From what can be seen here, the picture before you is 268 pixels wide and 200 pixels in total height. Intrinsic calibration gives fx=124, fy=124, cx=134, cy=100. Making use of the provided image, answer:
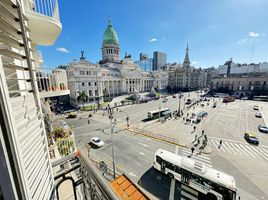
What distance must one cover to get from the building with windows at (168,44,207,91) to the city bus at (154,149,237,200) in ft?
270

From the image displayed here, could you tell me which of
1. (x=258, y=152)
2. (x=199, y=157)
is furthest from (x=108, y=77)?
(x=258, y=152)

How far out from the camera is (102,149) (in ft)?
57.0

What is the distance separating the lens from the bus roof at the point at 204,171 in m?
8.96

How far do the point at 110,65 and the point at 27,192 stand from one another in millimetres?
62184

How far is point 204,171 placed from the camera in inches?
388

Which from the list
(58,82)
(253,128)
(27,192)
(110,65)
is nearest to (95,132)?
(58,82)

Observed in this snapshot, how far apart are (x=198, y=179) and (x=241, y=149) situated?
467 inches

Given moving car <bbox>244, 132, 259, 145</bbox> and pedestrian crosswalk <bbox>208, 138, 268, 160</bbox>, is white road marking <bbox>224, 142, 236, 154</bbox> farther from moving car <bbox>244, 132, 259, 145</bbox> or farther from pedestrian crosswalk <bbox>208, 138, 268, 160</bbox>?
moving car <bbox>244, 132, 259, 145</bbox>

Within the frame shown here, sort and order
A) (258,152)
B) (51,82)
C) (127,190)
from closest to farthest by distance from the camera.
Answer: (51,82)
(127,190)
(258,152)

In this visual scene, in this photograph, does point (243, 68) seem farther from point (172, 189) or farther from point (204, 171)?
point (172, 189)

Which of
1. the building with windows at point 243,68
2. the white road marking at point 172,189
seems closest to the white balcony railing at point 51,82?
the white road marking at point 172,189

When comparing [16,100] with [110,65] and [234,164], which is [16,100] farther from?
[110,65]

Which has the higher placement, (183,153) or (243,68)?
(243,68)

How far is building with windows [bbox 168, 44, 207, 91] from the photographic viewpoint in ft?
285
